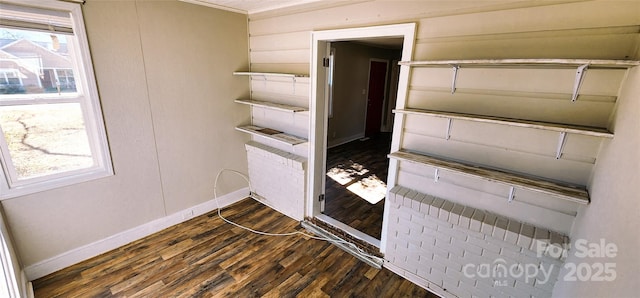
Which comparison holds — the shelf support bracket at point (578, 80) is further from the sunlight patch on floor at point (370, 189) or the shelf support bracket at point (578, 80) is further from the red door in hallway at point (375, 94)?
the red door in hallway at point (375, 94)

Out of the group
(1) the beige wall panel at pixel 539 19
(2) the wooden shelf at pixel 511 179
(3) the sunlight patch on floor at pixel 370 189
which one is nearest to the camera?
(1) the beige wall panel at pixel 539 19

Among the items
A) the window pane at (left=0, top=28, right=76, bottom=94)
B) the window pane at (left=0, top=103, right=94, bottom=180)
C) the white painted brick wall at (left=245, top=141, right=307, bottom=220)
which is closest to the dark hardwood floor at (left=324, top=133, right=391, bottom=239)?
the white painted brick wall at (left=245, top=141, right=307, bottom=220)

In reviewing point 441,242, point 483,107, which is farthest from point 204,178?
point 483,107

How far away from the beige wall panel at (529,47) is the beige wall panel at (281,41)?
1197mm

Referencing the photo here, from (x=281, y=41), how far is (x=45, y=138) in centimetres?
225

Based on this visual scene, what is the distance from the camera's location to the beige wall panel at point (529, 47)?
136cm

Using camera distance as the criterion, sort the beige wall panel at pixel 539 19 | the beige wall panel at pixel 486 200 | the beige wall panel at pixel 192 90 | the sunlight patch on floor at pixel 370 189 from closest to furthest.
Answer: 1. the beige wall panel at pixel 539 19
2. the beige wall panel at pixel 486 200
3. the beige wall panel at pixel 192 90
4. the sunlight patch on floor at pixel 370 189

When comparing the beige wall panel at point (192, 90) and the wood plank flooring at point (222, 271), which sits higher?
the beige wall panel at point (192, 90)

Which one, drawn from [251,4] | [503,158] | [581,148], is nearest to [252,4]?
[251,4]

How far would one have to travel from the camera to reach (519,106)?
166 centimetres

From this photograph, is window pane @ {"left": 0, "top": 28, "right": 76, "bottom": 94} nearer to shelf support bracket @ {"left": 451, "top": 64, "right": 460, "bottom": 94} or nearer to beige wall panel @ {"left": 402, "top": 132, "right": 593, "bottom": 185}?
beige wall panel @ {"left": 402, "top": 132, "right": 593, "bottom": 185}

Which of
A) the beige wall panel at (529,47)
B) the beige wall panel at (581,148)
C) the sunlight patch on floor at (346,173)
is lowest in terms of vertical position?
the sunlight patch on floor at (346,173)

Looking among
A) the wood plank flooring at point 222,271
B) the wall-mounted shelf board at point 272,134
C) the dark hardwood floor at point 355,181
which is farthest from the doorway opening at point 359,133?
the wall-mounted shelf board at point 272,134

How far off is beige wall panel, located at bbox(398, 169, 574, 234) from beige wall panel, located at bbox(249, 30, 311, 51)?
1.62m
